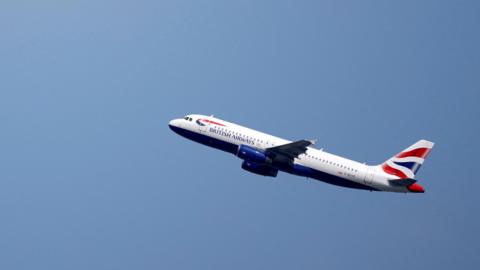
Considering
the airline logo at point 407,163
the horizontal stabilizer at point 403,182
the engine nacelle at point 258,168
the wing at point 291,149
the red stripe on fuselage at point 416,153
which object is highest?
the red stripe on fuselage at point 416,153

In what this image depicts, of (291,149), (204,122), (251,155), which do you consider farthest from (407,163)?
(204,122)

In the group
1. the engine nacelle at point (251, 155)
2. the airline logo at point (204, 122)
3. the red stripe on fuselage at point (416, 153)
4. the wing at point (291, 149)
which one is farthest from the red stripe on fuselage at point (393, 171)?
the airline logo at point (204, 122)

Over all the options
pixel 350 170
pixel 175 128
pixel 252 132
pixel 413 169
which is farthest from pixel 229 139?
pixel 413 169

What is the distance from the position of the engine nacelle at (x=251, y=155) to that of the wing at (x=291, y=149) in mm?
923

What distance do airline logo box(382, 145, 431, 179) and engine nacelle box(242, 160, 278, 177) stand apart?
12.9 metres

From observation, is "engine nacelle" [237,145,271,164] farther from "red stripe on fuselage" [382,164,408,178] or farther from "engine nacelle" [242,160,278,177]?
"red stripe on fuselage" [382,164,408,178]

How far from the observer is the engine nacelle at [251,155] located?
74938 millimetres

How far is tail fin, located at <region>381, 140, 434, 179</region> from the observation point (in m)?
77.1

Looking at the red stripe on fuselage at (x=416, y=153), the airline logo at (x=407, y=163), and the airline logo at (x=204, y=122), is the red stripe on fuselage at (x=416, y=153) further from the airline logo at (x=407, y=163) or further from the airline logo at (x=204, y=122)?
the airline logo at (x=204, y=122)

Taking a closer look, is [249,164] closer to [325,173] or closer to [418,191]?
[325,173]

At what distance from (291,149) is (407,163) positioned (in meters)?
14.0

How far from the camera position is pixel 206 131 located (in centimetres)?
7831

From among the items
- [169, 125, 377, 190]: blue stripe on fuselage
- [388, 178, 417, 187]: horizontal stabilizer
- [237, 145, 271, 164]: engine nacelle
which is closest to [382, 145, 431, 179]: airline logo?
[388, 178, 417, 187]: horizontal stabilizer

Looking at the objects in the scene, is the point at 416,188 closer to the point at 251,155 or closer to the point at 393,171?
the point at 393,171
